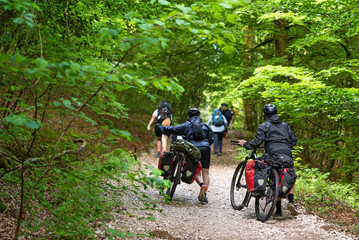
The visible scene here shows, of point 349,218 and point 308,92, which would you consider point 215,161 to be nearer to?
point 308,92

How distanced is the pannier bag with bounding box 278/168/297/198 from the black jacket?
0.43m

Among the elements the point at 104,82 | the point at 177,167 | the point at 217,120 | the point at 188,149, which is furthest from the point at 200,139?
the point at 217,120

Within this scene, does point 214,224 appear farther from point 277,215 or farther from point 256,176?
point 277,215

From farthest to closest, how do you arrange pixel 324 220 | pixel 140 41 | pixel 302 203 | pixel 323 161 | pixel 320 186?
pixel 323 161 < pixel 320 186 < pixel 302 203 < pixel 324 220 < pixel 140 41

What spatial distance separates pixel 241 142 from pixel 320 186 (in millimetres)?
3332

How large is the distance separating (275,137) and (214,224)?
6.85 ft

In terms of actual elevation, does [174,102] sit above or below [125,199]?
above

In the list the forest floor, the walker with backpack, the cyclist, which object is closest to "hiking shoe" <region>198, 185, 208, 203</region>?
the forest floor

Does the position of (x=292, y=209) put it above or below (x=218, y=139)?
below

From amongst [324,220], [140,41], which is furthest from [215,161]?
[140,41]

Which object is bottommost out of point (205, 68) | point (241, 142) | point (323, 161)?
point (323, 161)

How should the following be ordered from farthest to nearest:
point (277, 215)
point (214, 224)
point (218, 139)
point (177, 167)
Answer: point (218, 139) → point (177, 167) → point (277, 215) → point (214, 224)

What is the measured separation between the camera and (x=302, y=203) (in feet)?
22.9

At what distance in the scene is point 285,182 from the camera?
5836 mm
